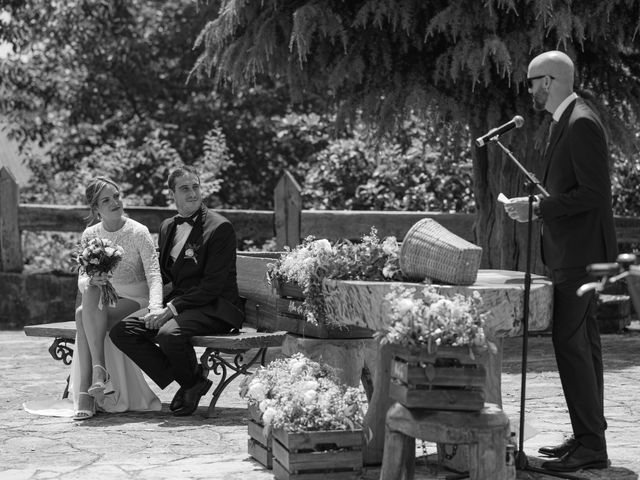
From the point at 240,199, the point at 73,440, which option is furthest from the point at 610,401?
the point at 240,199

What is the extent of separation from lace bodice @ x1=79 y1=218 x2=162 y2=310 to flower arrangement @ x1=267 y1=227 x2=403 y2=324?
168 cm

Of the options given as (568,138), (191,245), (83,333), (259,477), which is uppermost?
(568,138)

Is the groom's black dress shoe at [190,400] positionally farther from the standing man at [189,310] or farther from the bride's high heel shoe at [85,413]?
the bride's high heel shoe at [85,413]

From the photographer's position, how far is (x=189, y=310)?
757 centimetres

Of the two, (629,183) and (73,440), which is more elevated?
(629,183)

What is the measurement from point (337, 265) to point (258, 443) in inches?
39.6

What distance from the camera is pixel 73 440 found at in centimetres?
679

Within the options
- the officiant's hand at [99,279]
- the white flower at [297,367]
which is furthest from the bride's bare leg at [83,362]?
the white flower at [297,367]

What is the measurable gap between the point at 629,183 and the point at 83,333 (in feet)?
25.7

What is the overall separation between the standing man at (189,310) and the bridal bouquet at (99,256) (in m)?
0.37

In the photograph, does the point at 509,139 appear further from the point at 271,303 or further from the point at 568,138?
the point at 568,138

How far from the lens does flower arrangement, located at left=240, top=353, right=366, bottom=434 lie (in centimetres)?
555

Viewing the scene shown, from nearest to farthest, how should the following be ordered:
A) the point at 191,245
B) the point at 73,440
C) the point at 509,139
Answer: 1. the point at 73,440
2. the point at 191,245
3. the point at 509,139

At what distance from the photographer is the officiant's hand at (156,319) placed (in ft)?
24.7
